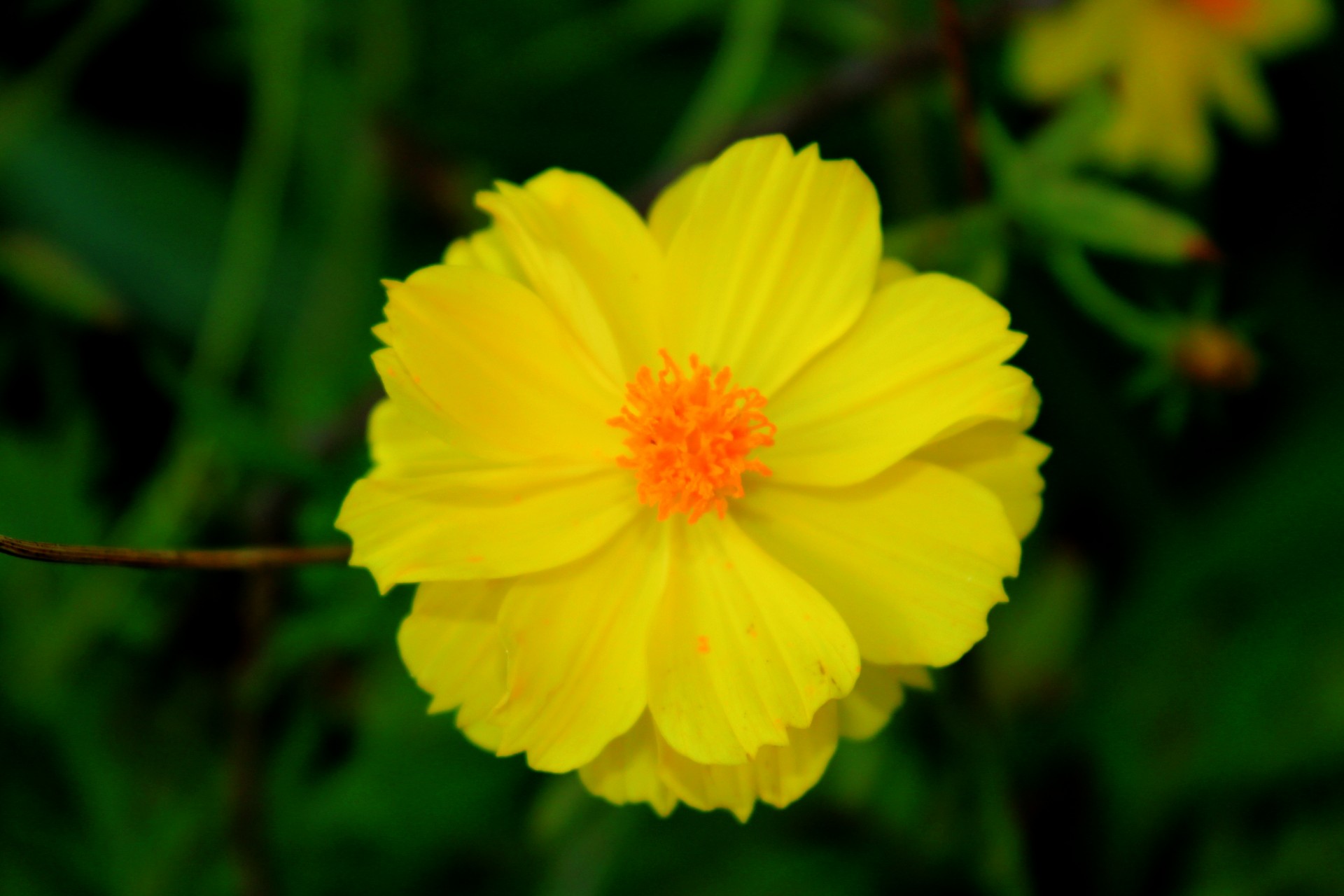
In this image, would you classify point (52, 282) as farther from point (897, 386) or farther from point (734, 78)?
point (897, 386)

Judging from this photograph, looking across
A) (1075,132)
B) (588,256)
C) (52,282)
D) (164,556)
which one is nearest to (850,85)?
(1075,132)

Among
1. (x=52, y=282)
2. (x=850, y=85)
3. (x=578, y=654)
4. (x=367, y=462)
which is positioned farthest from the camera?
(x=52, y=282)

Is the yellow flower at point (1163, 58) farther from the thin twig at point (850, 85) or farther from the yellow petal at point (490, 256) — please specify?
the yellow petal at point (490, 256)

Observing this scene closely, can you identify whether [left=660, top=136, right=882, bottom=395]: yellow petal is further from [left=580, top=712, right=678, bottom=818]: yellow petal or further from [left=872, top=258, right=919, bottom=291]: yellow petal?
[left=580, top=712, right=678, bottom=818]: yellow petal

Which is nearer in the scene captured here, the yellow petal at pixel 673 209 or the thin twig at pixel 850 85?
the yellow petal at pixel 673 209

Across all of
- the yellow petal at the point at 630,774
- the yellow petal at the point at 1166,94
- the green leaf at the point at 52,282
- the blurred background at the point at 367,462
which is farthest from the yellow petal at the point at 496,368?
the yellow petal at the point at 1166,94

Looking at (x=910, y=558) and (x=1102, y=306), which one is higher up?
(x=1102, y=306)
